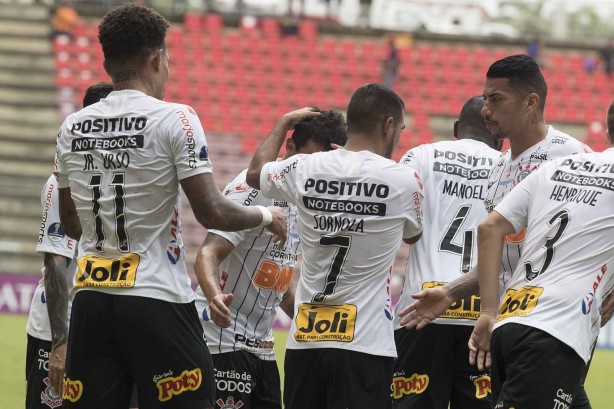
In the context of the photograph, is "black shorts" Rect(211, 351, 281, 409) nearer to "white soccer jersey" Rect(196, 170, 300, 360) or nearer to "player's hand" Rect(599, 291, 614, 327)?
"white soccer jersey" Rect(196, 170, 300, 360)

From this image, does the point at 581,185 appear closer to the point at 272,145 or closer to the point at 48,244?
the point at 272,145

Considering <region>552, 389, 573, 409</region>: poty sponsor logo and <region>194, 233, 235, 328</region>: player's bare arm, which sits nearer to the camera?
<region>552, 389, 573, 409</region>: poty sponsor logo

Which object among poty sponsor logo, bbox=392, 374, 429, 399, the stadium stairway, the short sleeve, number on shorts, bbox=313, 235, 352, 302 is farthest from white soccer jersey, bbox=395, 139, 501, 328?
the stadium stairway

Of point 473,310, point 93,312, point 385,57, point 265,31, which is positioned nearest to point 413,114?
point 385,57

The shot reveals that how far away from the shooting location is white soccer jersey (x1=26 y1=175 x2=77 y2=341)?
6.05 m

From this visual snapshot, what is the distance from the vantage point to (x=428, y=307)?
18.1 ft

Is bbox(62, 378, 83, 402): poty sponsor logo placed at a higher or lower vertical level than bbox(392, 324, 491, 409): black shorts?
higher

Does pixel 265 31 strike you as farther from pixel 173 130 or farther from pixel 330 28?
pixel 173 130

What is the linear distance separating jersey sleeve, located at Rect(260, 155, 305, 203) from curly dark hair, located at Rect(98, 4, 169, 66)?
0.94m

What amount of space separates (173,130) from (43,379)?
2228mm

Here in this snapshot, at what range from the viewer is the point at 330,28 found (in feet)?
90.6

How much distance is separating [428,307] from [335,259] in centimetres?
64

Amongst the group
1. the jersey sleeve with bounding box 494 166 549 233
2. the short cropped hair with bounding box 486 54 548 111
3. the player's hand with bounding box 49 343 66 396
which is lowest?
the player's hand with bounding box 49 343 66 396

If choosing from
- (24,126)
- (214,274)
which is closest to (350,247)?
(214,274)
